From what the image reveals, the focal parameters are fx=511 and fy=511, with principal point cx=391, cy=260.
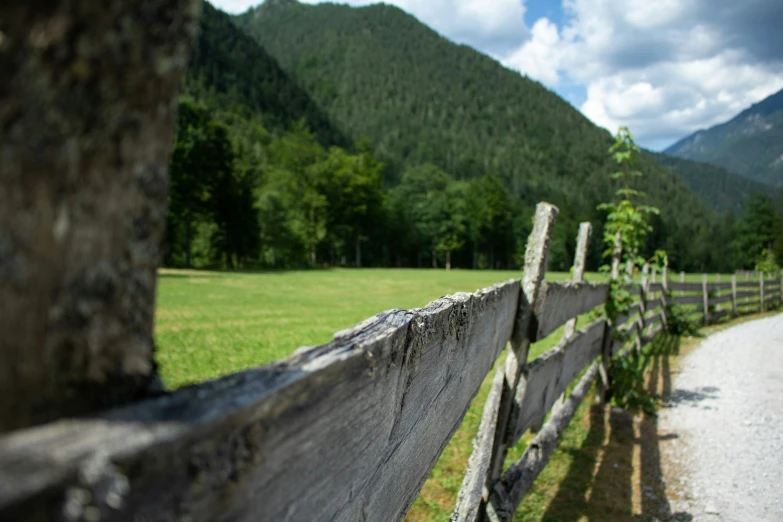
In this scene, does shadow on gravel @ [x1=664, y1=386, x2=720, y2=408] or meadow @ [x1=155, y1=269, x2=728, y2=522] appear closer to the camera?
meadow @ [x1=155, y1=269, x2=728, y2=522]

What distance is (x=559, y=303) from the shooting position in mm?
3559

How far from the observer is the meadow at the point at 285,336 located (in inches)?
170

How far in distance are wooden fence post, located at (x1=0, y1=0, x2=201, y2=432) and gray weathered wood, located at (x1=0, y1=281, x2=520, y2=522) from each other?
64 mm

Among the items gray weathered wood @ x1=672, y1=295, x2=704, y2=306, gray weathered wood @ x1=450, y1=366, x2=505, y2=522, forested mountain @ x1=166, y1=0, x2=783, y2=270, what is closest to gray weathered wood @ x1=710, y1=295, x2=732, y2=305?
gray weathered wood @ x1=672, y1=295, x2=704, y2=306

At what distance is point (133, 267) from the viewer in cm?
54

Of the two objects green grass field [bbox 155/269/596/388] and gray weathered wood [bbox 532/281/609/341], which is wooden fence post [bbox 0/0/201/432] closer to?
gray weathered wood [bbox 532/281/609/341]

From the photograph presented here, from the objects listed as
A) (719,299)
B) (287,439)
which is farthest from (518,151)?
(287,439)

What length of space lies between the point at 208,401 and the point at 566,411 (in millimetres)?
4732

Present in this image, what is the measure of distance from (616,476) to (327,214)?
5081 cm

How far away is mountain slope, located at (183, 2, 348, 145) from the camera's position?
113625 mm

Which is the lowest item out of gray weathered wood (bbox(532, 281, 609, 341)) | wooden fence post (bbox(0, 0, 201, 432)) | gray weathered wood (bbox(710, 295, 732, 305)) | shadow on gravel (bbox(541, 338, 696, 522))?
shadow on gravel (bbox(541, 338, 696, 522))

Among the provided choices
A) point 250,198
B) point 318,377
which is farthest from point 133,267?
point 250,198

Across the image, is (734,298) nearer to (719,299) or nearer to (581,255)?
(719,299)

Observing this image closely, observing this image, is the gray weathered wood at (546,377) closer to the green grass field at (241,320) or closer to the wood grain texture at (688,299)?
the green grass field at (241,320)
